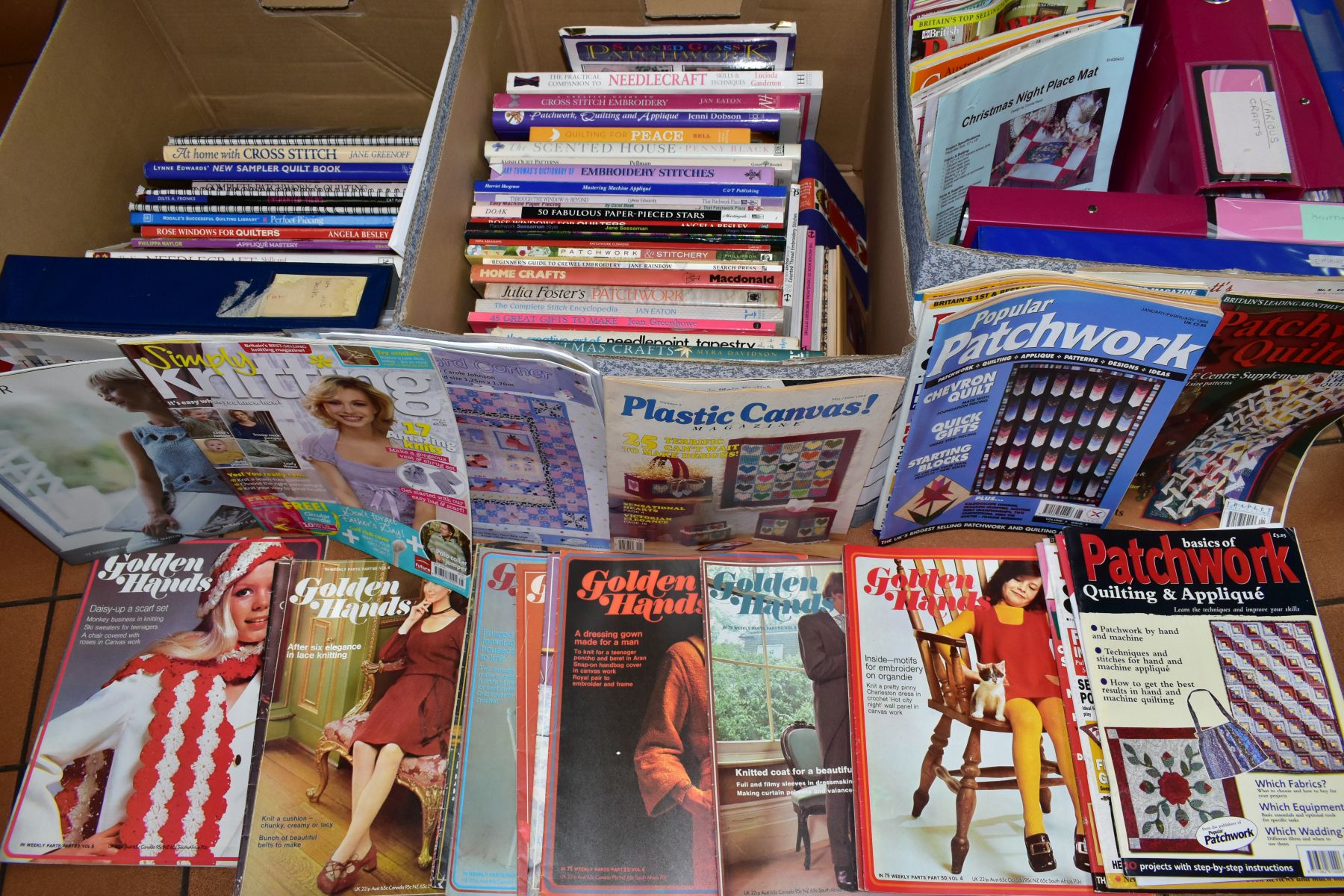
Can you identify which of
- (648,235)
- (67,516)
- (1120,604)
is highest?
(648,235)

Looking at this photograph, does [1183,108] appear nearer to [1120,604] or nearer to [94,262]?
[1120,604]

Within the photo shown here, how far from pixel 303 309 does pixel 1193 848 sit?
107cm

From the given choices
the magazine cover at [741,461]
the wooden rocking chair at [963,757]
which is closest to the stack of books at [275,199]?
the magazine cover at [741,461]

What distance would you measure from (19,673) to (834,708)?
3.36 ft

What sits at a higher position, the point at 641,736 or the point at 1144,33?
the point at 1144,33

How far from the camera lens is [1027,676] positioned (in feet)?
3.38

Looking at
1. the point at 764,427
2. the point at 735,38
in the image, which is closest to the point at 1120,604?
the point at 764,427

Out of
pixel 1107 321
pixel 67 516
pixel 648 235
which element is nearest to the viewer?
pixel 1107 321

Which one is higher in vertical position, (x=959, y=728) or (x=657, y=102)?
(x=657, y=102)

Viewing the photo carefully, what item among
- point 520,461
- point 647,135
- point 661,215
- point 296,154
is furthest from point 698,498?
point 296,154

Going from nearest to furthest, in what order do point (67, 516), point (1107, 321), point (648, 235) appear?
point (1107, 321)
point (648, 235)
point (67, 516)

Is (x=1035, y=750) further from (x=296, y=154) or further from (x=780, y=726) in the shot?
(x=296, y=154)

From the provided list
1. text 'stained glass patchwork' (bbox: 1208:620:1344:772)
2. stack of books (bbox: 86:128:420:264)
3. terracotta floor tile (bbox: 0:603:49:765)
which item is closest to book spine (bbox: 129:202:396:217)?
stack of books (bbox: 86:128:420:264)

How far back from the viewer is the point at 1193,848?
938 mm
